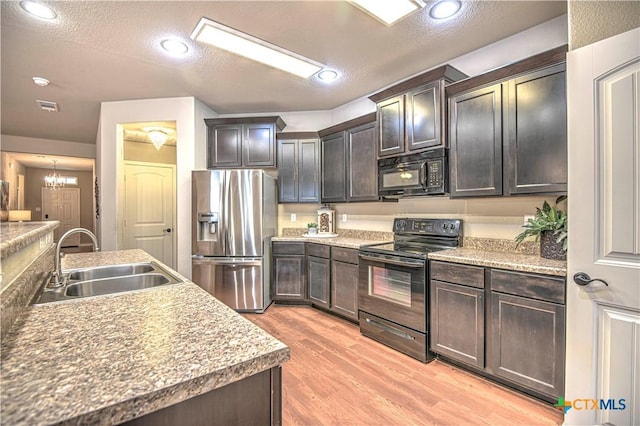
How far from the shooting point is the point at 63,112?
4.19 metres

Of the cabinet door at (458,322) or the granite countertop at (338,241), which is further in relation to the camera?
the granite countertop at (338,241)

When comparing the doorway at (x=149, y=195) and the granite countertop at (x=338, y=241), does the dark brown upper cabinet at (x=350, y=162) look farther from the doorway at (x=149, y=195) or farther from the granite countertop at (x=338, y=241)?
the doorway at (x=149, y=195)

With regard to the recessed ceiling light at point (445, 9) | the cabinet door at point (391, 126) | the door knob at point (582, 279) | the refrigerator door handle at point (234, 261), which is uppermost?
the recessed ceiling light at point (445, 9)

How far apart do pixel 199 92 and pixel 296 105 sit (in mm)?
1243

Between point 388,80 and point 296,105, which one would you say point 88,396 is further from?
point 296,105

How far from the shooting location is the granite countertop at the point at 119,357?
0.55 meters

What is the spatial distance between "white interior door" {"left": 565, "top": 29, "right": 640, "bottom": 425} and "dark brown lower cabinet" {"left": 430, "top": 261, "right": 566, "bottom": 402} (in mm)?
143

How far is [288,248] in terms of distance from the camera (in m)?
3.72

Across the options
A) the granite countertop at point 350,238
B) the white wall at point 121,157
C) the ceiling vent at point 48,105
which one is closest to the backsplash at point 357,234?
the granite countertop at point 350,238

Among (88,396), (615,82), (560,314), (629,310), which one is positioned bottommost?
(560,314)

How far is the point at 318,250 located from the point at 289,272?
524 mm

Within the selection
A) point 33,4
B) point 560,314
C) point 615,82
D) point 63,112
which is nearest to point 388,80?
point 615,82

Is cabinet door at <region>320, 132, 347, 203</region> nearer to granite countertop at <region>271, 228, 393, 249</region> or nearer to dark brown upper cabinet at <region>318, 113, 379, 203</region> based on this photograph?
dark brown upper cabinet at <region>318, 113, 379, 203</region>

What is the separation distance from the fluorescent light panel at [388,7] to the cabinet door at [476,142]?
2.67 ft
